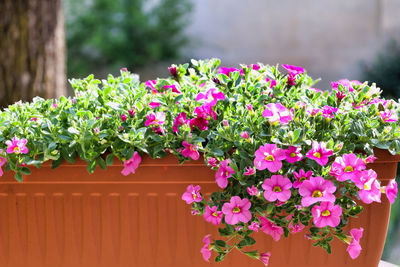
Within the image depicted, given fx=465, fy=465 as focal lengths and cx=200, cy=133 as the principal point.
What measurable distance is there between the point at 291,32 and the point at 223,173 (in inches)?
330

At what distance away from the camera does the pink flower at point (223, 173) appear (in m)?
0.93

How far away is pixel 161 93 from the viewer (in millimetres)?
1047

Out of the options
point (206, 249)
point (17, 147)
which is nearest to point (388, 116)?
point (206, 249)

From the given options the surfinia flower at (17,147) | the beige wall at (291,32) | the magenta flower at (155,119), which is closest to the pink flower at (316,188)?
the magenta flower at (155,119)

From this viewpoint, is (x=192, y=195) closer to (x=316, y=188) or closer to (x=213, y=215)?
(x=213, y=215)

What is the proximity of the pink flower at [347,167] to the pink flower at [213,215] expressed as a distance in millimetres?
240

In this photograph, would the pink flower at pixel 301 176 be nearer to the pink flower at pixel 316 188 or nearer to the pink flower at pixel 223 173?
the pink flower at pixel 316 188

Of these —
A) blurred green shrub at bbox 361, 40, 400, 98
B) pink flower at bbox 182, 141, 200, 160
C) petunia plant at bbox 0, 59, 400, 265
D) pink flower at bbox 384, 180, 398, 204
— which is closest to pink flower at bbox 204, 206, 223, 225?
petunia plant at bbox 0, 59, 400, 265

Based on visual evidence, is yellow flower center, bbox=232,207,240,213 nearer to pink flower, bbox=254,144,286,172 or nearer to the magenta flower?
pink flower, bbox=254,144,286,172

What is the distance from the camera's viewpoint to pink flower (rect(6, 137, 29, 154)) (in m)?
0.95

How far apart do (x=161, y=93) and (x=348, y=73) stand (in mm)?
7647

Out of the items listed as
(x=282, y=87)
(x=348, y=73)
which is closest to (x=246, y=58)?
(x=348, y=73)

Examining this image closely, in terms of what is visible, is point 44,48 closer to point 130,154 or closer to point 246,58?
point 130,154

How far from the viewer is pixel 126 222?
3.43 feet
